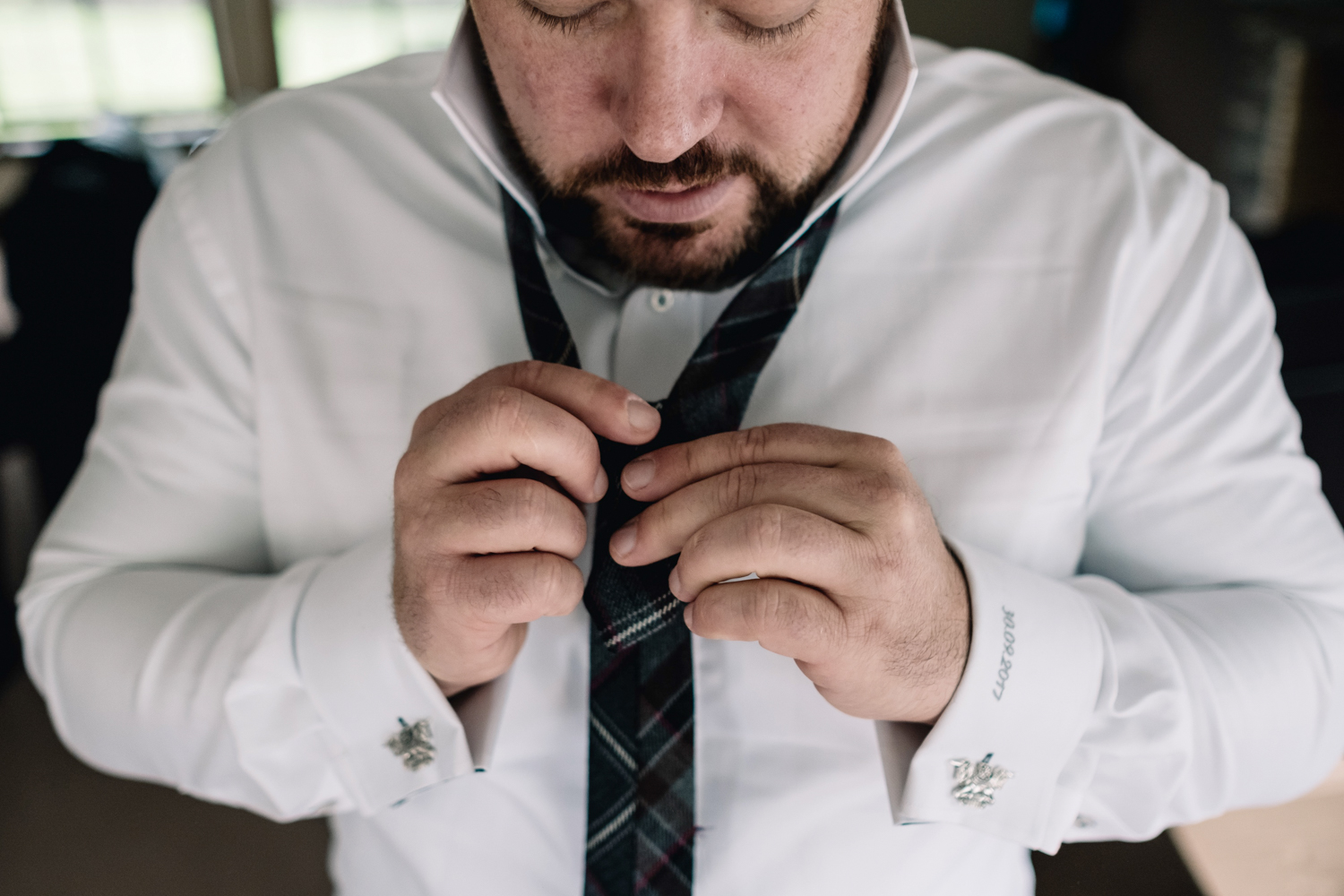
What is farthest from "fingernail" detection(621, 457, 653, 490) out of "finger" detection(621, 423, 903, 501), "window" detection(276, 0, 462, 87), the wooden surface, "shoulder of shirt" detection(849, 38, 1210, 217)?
"window" detection(276, 0, 462, 87)

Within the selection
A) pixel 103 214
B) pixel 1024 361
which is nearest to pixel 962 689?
pixel 1024 361

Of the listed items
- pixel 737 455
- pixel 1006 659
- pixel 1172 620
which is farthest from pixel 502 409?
pixel 1172 620

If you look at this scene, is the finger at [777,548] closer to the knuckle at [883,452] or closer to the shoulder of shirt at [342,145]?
the knuckle at [883,452]

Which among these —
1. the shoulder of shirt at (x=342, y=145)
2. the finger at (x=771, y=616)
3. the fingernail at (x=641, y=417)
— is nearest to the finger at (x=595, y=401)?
the fingernail at (x=641, y=417)

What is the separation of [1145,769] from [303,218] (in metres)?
0.81

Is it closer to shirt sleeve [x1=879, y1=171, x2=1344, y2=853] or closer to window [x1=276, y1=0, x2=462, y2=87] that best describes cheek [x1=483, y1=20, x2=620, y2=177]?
shirt sleeve [x1=879, y1=171, x2=1344, y2=853]

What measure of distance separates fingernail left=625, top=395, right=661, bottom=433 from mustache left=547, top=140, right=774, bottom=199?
185 millimetres

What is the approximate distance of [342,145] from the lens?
0.79 metres

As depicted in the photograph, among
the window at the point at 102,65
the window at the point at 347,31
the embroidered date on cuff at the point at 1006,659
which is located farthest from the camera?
the window at the point at 347,31

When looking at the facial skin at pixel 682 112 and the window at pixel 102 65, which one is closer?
the facial skin at pixel 682 112

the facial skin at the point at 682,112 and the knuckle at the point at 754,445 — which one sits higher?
the facial skin at the point at 682,112

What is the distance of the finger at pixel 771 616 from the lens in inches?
19.0

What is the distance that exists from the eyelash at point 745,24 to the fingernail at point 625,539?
0.31 meters

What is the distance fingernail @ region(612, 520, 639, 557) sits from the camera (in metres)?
0.50
